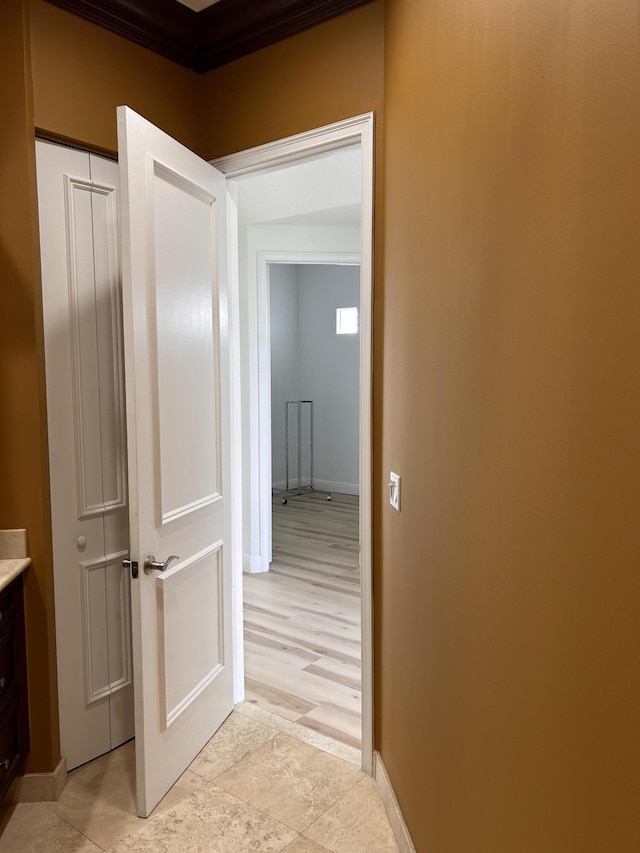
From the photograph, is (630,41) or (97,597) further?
(97,597)

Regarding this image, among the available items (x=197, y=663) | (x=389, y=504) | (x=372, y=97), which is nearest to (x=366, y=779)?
(x=197, y=663)

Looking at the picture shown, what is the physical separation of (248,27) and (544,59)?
1822 mm

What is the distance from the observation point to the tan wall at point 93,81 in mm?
2141

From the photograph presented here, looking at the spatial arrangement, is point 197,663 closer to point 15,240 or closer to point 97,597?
point 97,597

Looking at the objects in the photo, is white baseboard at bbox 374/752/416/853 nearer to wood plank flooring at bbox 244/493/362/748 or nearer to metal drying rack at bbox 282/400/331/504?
wood plank flooring at bbox 244/493/362/748

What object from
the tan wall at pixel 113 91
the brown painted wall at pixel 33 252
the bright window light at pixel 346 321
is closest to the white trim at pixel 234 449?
the tan wall at pixel 113 91

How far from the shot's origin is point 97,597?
246cm

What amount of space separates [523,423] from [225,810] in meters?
1.80

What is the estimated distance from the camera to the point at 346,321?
24.0ft

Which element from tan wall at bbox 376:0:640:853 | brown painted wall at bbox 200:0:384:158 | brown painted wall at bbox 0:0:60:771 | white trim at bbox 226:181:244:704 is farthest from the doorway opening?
brown painted wall at bbox 200:0:384:158

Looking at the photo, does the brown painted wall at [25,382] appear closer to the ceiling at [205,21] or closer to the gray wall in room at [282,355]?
the ceiling at [205,21]

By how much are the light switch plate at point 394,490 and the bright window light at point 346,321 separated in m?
5.27

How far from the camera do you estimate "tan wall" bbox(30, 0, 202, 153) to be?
2.14 m

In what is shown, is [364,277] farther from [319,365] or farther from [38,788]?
[319,365]
